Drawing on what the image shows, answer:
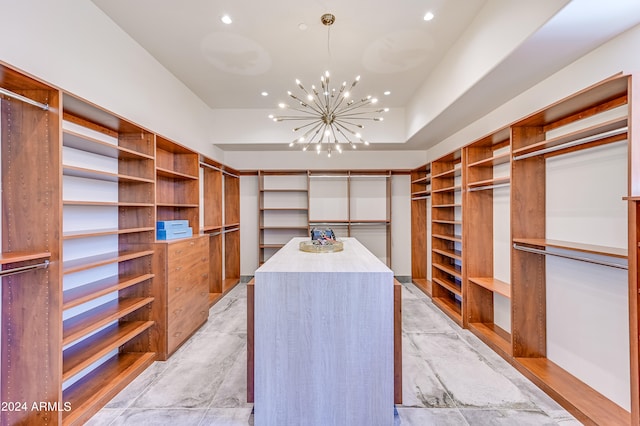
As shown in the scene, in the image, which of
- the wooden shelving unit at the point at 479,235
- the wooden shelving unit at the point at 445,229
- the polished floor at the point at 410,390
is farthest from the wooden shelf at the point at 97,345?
the wooden shelving unit at the point at 445,229

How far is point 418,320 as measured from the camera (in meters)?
3.64

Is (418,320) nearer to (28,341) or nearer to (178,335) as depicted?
(178,335)

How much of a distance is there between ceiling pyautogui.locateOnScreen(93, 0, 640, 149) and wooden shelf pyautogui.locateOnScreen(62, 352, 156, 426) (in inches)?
123

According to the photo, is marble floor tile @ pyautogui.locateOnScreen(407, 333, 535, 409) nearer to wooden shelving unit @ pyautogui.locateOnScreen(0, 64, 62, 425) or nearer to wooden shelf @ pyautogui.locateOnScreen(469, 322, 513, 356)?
wooden shelf @ pyautogui.locateOnScreen(469, 322, 513, 356)

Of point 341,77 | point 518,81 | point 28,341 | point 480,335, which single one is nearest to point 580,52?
point 518,81

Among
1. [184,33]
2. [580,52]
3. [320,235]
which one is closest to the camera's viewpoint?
[580,52]

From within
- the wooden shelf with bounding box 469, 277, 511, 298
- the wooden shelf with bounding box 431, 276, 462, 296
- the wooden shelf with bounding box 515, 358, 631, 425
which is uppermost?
the wooden shelf with bounding box 469, 277, 511, 298

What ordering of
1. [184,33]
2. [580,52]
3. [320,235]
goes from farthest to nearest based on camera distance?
[320,235] < [184,33] < [580,52]

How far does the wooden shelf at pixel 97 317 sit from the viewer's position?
190 centimetres

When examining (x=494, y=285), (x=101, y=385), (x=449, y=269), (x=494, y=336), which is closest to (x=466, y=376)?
(x=494, y=336)

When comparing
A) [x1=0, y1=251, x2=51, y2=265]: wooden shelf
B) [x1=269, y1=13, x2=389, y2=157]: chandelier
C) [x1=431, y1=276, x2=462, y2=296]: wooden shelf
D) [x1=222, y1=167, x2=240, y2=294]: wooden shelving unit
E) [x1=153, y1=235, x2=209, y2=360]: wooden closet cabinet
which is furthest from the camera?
[x1=222, y1=167, x2=240, y2=294]: wooden shelving unit

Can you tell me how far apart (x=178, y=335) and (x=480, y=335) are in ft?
10.7

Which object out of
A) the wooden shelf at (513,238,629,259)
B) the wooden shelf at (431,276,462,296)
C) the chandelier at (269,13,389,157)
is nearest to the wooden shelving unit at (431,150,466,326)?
the wooden shelf at (431,276,462,296)

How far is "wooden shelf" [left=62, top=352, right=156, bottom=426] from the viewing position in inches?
74.4
